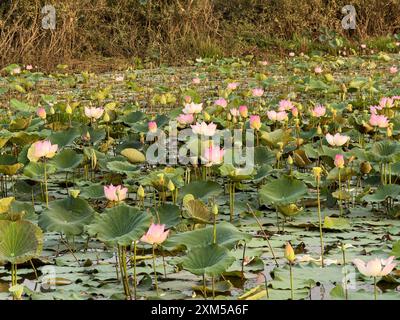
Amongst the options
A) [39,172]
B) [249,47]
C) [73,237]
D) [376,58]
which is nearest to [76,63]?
[249,47]

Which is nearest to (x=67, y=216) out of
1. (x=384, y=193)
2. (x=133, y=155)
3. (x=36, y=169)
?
(x=36, y=169)

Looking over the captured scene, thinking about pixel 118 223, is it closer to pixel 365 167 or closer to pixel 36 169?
pixel 36 169

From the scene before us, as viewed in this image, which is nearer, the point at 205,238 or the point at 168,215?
the point at 205,238

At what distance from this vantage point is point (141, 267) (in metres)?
2.58

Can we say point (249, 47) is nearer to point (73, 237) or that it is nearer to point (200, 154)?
point (200, 154)

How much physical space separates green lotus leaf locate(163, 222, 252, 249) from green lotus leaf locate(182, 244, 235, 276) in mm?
169

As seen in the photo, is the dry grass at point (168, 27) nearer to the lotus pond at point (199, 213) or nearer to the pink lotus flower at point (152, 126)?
the lotus pond at point (199, 213)

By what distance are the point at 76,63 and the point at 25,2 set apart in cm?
92

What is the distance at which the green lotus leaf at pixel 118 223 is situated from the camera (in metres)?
2.31

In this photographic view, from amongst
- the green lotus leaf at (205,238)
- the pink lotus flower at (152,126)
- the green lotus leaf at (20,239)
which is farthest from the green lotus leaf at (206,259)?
the pink lotus flower at (152,126)

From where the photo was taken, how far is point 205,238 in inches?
96.3

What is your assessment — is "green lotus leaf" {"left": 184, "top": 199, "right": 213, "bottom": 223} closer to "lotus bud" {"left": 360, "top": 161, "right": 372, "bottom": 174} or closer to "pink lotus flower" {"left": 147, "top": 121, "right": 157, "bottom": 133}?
"lotus bud" {"left": 360, "top": 161, "right": 372, "bottom": 174}

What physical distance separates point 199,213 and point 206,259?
0.54m

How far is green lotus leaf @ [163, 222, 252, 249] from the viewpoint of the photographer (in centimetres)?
241
